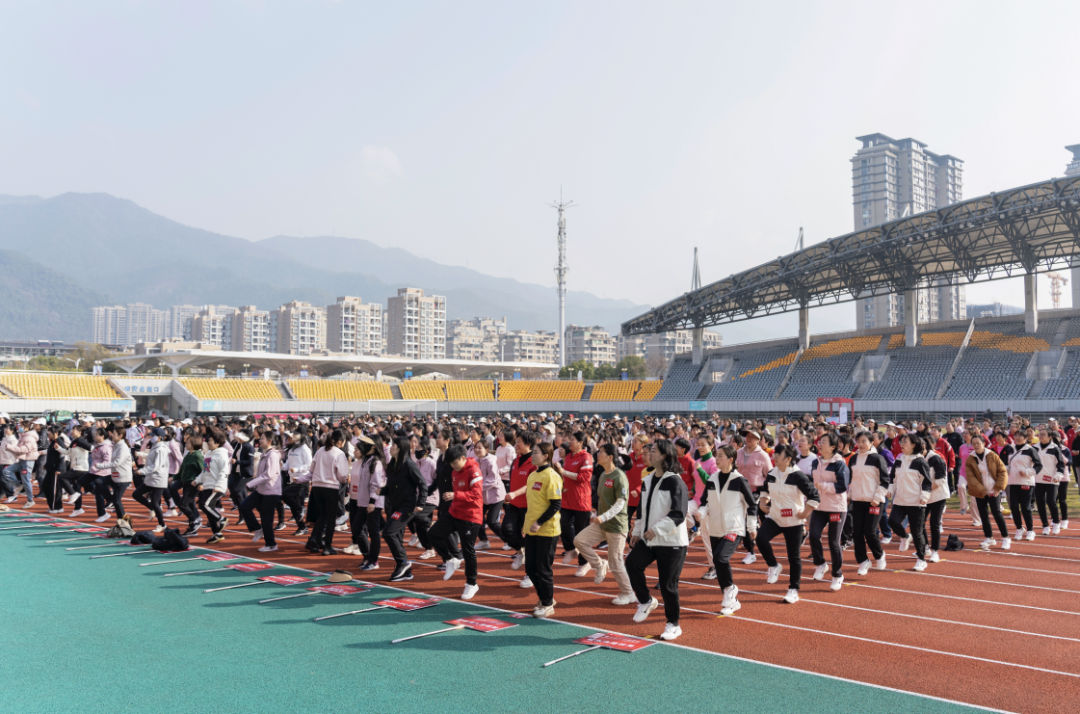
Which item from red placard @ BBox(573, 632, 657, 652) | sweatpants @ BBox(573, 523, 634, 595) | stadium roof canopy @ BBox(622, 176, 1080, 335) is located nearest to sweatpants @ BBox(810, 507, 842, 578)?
sweatpants @ BBox(573, 523, 634, 595)

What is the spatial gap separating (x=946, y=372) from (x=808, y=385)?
8.24m

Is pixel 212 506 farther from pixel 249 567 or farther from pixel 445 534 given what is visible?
pixel 445 534

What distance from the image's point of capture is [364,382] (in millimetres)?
60250

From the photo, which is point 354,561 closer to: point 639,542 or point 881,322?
point 639,542

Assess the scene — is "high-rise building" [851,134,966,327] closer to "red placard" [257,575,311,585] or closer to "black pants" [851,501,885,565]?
"black pants" [851,501,885,565]

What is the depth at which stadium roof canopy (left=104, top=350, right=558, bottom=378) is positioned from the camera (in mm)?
57062

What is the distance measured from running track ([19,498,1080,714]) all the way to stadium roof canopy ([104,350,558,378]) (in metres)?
52.4

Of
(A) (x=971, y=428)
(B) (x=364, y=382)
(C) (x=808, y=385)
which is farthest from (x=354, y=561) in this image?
(B) (x=364, y=382)

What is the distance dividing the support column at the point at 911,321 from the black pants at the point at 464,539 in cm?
4426

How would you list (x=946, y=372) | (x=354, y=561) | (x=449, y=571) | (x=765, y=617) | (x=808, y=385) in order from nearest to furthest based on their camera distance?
1. (x=765, y=617)
2. (x=449, y=571)
3. (x=354, y=561)
4. (x=946, y=372)
5. (x=808, y=385)

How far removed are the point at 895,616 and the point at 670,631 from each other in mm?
2666

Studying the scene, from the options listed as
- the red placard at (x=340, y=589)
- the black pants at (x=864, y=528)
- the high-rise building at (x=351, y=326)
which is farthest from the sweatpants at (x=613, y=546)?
the high-rise building at (x=351, y=326)

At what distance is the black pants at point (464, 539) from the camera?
8039 mm

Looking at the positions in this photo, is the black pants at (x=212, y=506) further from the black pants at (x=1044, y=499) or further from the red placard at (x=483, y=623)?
the black pants at (x=1044, y=499)
